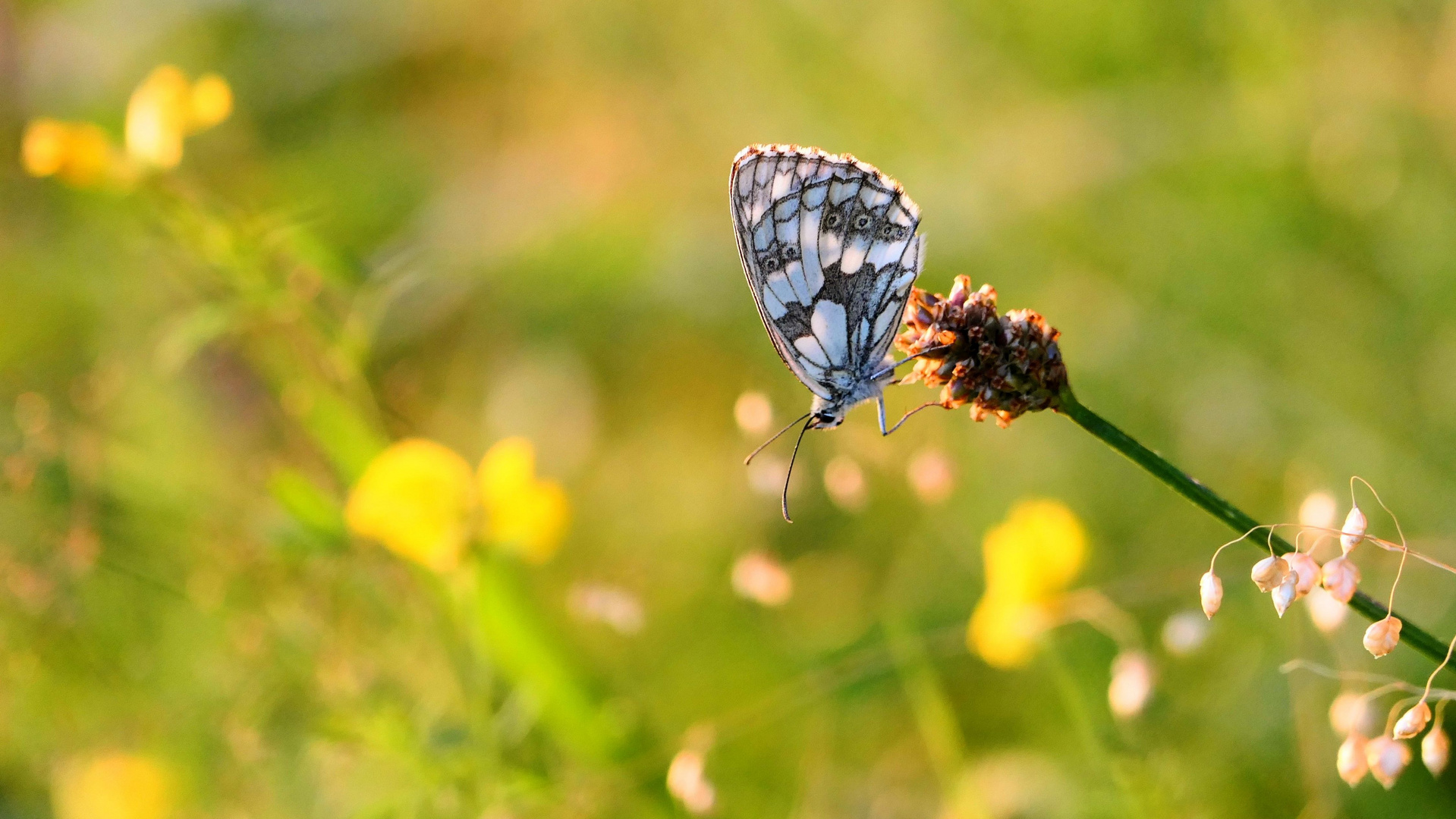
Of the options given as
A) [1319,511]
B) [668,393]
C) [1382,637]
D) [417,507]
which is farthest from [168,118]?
[1382,637]

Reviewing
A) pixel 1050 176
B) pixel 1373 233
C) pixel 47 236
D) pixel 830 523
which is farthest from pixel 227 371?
pixel 1373 233

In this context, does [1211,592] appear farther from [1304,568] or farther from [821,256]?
[821,256]

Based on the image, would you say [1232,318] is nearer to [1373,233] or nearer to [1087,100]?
[1373,233]

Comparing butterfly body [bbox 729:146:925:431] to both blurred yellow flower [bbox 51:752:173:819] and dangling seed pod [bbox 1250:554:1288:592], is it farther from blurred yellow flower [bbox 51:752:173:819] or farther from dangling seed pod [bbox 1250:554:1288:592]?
blurred yellow flower [bbox 51:752:173:819]

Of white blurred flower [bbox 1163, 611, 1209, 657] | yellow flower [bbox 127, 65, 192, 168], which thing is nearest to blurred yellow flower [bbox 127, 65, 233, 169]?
yellow flower [bbox 127, 65, 192, 168]

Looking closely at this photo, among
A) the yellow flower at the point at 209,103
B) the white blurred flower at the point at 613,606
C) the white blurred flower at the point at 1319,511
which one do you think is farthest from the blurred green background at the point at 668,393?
the white blurred flower at the point at 1319,511

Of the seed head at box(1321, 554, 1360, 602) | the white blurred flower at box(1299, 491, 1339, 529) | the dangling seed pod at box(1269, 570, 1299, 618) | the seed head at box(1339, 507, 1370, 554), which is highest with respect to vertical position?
the white blurred flower at box(1299, 491, 1339, 529)

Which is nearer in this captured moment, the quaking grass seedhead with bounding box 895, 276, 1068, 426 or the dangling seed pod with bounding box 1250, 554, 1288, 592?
the dangling seed pod with bounding box 1250, 554, 1288, 592

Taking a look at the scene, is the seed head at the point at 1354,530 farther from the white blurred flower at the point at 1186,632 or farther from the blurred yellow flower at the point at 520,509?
the blurred yellow flower at the point at 520,509
